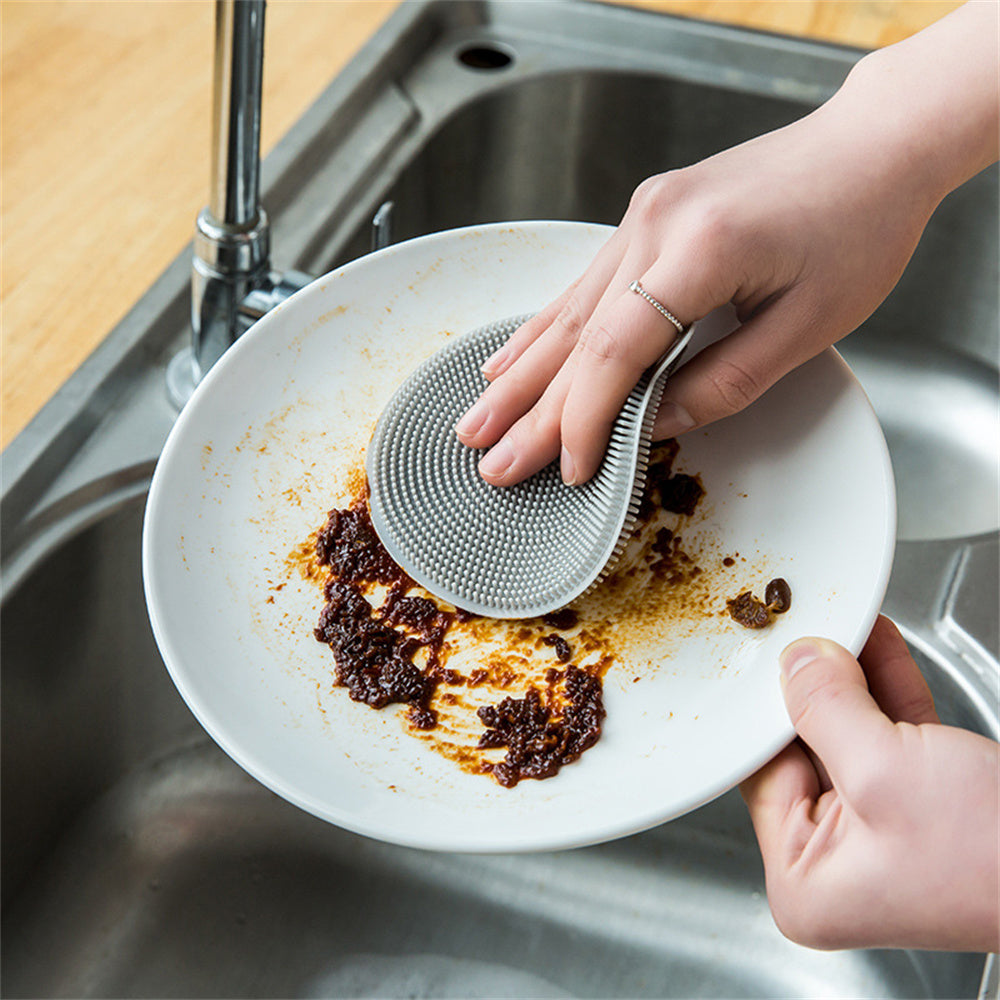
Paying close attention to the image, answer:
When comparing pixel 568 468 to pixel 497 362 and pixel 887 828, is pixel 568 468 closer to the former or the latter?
pixel 497 362

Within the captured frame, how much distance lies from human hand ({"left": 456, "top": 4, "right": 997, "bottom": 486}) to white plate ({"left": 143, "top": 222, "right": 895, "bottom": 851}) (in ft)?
0.17

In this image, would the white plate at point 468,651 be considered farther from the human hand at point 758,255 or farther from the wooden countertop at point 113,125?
the wooden countertop at point 113,125

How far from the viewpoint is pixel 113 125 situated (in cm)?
79

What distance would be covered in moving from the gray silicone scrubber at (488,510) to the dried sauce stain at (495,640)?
14 millimetres

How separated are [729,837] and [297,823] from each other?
0.29 meters

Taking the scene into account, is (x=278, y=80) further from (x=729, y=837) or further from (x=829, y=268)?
(x=729, y=837)

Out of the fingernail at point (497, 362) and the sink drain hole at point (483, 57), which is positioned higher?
the fingernail at point (497, 362)

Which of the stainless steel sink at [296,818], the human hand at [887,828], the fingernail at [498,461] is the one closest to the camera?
the human hand at [887,828]

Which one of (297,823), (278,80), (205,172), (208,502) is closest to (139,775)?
(297,823)

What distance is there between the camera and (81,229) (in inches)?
28.2

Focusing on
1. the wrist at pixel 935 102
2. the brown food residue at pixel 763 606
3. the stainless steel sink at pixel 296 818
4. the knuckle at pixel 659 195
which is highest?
the wrist at pixel 935 102

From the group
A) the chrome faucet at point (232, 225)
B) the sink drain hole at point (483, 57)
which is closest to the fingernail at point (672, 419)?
the chrome faucet at point (232, 225)

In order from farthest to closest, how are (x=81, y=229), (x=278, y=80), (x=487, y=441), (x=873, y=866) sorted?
(x=278, y=80), (x=81, y=229), (x=487, y=441), (x=873, y=866)

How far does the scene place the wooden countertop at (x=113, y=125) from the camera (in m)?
0.67
